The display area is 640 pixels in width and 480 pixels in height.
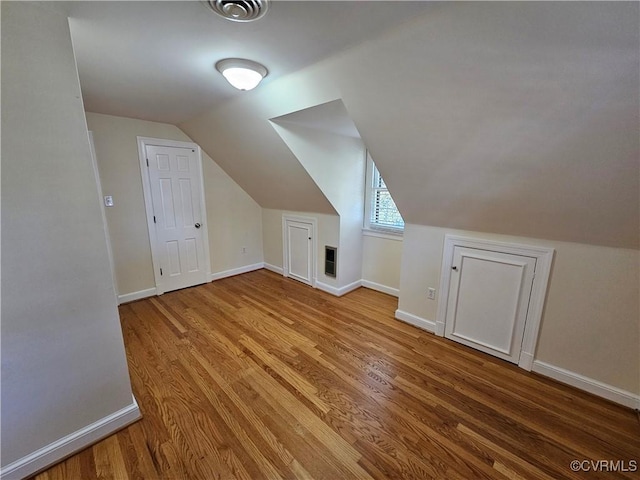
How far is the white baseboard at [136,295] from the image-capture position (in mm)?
3141

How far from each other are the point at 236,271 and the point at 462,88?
3730 mm

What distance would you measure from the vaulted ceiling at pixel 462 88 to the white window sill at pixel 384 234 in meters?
0.95

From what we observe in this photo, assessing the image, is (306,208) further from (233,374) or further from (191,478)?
(191,478)

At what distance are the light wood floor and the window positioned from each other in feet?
4.28

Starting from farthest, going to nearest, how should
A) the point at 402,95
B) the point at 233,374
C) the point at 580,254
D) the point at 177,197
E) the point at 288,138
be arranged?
the point at 177,197
the point at 288,138
the point at 233,374
the point at 580,254
the point at 402,95

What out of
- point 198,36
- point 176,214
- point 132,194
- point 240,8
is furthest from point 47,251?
point 176,214

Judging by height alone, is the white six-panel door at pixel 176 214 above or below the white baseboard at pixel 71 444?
above

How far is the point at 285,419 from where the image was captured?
5.28 ft

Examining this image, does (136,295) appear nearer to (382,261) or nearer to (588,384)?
(382,261)

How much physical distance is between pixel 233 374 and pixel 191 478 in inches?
28.2

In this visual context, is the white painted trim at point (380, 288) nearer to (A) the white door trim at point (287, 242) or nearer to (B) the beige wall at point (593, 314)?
(A) the white door trim at point (287, 242)

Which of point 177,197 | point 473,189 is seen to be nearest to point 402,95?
point 473,189

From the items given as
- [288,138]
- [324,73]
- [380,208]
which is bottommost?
[380,208]

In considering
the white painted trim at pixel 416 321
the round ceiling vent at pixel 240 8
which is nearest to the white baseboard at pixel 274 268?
the white painted trim at pixel 416 321
